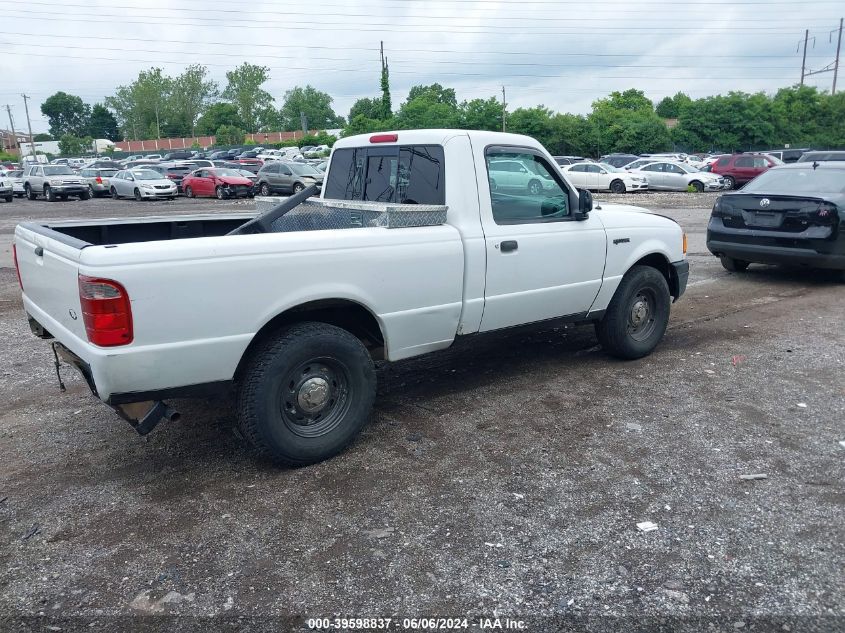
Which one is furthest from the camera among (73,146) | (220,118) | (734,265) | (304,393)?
(220,118)

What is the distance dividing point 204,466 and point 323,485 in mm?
825

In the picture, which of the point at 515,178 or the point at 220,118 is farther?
the point at 220,118

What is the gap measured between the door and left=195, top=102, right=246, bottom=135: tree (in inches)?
4347

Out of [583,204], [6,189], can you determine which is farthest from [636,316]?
[6,189]

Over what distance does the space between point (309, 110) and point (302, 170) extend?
97.7 metres

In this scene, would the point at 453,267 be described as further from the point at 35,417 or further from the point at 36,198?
the point at 36,198

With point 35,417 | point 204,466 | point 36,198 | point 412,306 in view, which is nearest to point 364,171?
point 412,306

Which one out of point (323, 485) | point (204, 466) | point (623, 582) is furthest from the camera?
point (204, 466)

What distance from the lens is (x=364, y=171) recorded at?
5715mm

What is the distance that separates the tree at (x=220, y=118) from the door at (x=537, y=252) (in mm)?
110403

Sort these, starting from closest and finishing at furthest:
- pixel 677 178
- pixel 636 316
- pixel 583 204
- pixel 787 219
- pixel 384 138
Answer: pixel 384 138
pixel 583 204
pixel 636 316
pixel 787 219
pixel 677 178

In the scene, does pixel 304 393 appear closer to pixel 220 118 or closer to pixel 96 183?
pixel 96 183

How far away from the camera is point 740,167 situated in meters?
31.4

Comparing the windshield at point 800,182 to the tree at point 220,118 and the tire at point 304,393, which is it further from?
the tree at point 220,118
